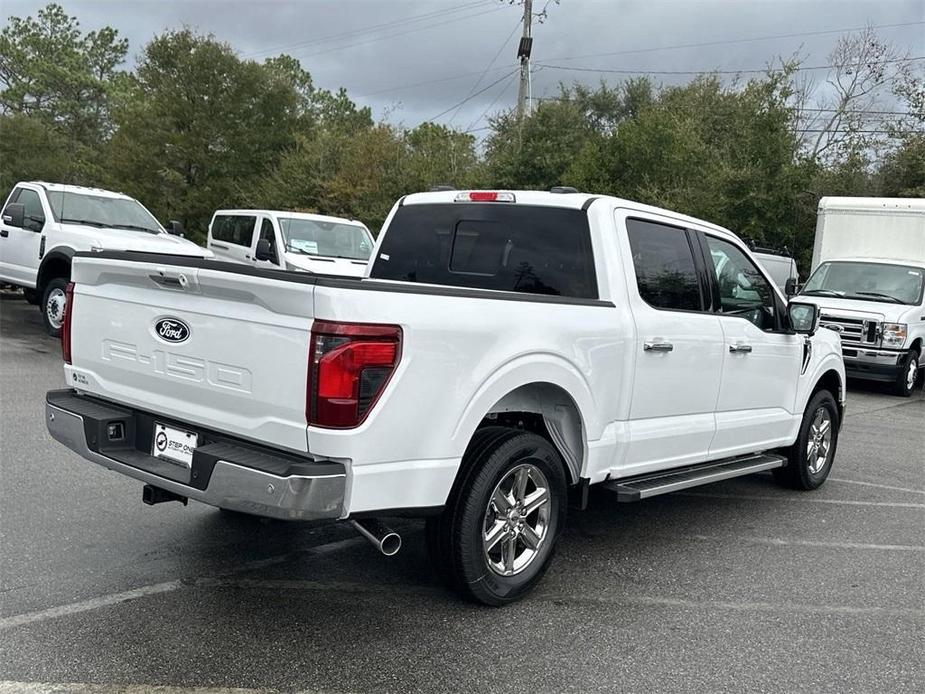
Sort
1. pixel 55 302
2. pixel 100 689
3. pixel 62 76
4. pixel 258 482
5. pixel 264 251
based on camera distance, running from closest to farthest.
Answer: pixel 100 689 → pixel 258 482 → pixel 55 302 → pixel 264 251 → pixel 62 76

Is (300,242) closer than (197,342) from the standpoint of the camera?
No

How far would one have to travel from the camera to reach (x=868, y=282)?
13773mm

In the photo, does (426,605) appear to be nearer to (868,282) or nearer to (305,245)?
(305,245)

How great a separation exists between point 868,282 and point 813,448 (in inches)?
322

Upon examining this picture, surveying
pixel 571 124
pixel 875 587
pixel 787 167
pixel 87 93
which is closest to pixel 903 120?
pixel 787 167

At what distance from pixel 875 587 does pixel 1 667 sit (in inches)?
164

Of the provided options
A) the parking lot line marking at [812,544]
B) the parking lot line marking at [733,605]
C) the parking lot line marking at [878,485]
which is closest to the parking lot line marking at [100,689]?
the parking lot line marking at [733,605]

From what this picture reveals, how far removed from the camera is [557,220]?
4.72 meters

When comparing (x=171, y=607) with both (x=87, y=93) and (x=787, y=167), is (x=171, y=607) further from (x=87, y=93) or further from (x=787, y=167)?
(x=87, y=93)

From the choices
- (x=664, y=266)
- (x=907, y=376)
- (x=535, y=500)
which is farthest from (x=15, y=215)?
(x=907, y=376)

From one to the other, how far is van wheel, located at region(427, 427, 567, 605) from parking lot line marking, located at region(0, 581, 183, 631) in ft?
4.26

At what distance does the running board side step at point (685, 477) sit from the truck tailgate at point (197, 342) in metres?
1.98

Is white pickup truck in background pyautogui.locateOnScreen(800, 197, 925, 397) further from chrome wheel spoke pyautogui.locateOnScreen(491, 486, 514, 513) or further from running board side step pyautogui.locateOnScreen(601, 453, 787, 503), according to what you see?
chrome wheel spoke pyautogui.locateOnScreen(491, 486, 514, 513)

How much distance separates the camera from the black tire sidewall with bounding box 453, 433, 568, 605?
12.4 ft
